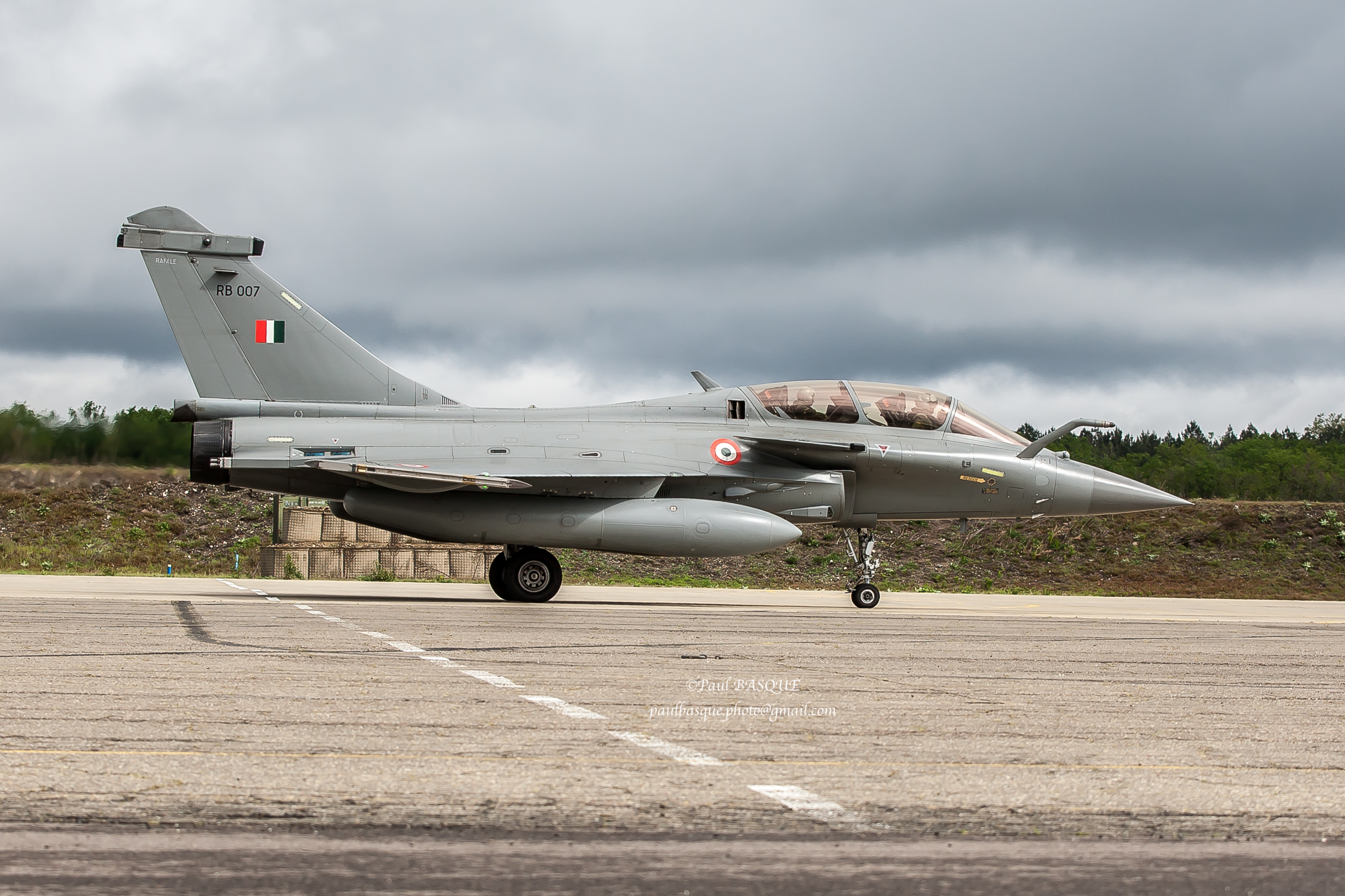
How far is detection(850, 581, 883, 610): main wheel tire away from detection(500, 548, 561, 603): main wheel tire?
447 cm

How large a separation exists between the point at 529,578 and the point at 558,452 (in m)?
1.88

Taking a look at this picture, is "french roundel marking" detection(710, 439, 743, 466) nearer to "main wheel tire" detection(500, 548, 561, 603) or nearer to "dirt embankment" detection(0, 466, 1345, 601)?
"main wheel tire" detection(500, 548, 561, 603)

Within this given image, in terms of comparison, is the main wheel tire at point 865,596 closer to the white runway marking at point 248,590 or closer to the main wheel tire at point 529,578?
the main wheel tire at point 529,578

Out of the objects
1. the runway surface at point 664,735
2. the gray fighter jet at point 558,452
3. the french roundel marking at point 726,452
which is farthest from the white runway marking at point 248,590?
the french roundel marking at point 726,452

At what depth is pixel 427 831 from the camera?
3.54 m

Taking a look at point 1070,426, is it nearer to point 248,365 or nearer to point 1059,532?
point 248,365

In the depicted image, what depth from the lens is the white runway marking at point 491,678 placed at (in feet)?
22.9

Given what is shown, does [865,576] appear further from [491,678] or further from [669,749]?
[669,749]

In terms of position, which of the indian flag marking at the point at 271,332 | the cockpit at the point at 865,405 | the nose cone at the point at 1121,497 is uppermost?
the indian flag marking at the point at 271,332

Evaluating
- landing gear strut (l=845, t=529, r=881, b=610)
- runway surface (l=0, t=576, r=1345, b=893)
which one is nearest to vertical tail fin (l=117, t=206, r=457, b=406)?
runway surface (l=0, t=576, r=1345, b=893)

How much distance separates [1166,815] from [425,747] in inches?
111

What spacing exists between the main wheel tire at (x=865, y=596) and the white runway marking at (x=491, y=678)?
1067 cm

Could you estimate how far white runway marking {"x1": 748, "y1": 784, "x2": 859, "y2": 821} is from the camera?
12.5 feet

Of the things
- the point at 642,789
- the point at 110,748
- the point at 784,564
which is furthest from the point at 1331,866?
the point at 784,564
